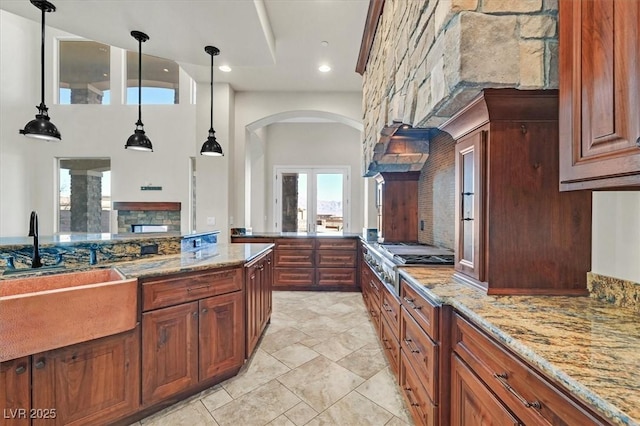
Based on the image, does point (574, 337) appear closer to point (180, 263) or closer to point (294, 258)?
point (180, 263)

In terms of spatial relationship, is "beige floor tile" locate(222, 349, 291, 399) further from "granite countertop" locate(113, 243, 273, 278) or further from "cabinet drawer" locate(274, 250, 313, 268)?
"cabinet drawer" locate(274, 250, 313, 268)

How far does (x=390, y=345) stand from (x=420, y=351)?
0.82 metres

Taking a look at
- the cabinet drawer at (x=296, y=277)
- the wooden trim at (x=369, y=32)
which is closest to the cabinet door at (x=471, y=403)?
the wooden trim at (x=369, y=32)

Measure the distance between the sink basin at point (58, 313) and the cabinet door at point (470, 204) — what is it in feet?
6.41

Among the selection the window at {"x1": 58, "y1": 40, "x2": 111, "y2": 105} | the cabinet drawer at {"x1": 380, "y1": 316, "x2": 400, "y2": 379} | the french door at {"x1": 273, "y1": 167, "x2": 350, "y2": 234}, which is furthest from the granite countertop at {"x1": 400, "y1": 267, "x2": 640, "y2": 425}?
the window at {"x1": 58, "y1": 40, "x2": 111, "y2": 105}

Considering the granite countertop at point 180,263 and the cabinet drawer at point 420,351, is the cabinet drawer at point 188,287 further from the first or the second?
the cabinet drawer at point 420,351

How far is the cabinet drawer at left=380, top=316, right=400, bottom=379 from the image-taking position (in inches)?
83.7

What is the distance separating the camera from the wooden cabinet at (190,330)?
5.97 ft

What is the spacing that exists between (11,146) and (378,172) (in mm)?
7269

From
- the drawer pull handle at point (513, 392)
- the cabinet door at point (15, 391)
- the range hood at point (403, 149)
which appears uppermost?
the range hood at point (403, 149)

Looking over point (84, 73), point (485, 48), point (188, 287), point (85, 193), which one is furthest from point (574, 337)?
point (84, 73)

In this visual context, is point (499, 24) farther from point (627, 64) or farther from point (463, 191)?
point (463, 191)

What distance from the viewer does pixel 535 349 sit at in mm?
826

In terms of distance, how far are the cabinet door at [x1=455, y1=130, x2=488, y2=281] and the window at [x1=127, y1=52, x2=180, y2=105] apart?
6.55 meters
